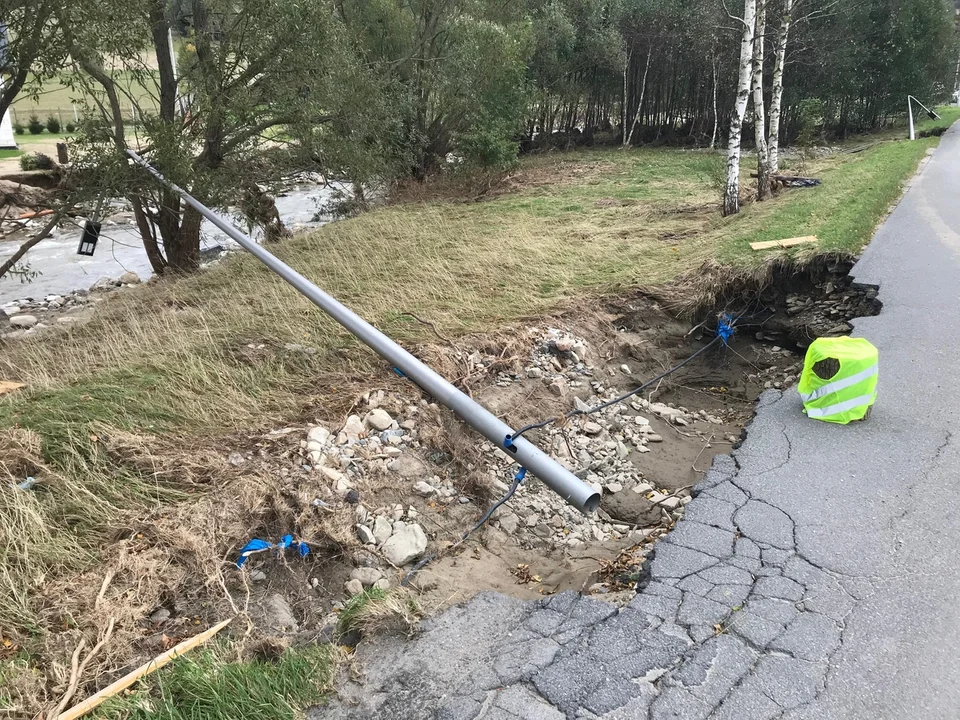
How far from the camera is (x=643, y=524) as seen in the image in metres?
4.95

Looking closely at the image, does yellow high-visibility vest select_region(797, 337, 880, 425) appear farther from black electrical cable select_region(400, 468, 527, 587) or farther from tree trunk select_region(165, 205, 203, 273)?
tree trunk select_region(165, 205, 203, 273)

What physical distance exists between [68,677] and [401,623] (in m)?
1.55

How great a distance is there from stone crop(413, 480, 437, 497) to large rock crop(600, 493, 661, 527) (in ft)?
4.47

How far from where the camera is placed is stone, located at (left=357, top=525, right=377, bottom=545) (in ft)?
14.0

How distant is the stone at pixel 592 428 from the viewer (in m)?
6.08

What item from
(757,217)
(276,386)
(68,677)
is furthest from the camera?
(757,217)

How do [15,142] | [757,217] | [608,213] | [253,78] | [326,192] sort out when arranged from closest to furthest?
[253,78], [757,217], [608,213], [326,192], [15,142]

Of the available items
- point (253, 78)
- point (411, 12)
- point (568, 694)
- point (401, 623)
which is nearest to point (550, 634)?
point (568, 694)

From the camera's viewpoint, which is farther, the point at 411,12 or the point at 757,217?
the point at 411,12

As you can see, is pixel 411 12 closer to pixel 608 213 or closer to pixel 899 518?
pixel 608 213

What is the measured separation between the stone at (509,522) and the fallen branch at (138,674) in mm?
1974

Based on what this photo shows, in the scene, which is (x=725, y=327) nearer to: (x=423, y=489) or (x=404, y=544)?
(x=423, y=489)

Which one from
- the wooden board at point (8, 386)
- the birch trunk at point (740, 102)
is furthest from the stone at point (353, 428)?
the birch trunk at point (740, 102)

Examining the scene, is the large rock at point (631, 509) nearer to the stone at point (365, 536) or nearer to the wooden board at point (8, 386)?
the stone at point (365, 536)
